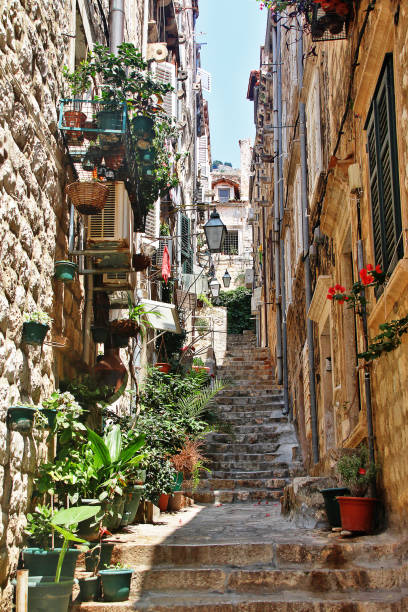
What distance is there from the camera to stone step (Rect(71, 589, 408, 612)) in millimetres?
5070

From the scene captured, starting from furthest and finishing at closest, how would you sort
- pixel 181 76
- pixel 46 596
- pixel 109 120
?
pixel 181 76, pixel 109 120, pixel 46 596

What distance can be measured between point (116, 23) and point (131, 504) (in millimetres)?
6862

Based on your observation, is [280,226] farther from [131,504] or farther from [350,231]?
[131,504]

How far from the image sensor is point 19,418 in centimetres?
506

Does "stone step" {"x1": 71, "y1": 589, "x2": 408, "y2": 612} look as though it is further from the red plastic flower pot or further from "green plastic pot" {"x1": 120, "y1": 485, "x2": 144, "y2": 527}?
"green plastic pot" {"x1": 120, "y1": 485, "x2": 144, "y2": 527}

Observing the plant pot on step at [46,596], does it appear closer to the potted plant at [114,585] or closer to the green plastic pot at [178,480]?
the potted plant at [114,585]

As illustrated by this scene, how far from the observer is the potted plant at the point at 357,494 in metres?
6.12

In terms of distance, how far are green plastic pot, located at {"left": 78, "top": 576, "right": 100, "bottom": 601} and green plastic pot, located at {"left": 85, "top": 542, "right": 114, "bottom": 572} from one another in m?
0.27

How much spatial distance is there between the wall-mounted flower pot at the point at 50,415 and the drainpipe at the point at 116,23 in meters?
6.37

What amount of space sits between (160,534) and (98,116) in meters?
4.49

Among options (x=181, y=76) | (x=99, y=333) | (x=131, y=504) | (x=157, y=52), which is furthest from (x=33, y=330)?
(x=181, y=76)

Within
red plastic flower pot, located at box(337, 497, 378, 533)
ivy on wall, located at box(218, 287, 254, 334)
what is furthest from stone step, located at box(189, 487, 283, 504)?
ivy on wall, located at box(218, 287, 254, 334)

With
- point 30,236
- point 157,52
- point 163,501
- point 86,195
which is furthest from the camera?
point 157,52

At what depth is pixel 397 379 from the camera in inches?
220
